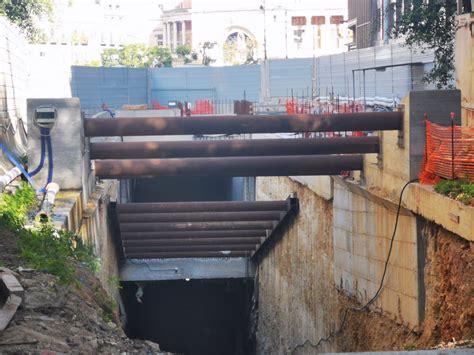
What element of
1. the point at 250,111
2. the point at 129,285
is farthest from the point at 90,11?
the point at 129,285

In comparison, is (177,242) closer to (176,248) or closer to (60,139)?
(176,248)

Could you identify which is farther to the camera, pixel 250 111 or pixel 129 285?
pixel 250 111

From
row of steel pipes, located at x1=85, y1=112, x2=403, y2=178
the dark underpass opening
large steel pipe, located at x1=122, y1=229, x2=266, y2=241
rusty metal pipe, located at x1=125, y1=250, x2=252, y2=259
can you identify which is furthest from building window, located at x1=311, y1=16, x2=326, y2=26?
row of steel pipes, located at x1=85, y1=112, x2=403, y2=178

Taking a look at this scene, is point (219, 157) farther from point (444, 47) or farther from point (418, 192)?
point (444, 47)

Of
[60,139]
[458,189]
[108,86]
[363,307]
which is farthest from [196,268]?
[108,86]

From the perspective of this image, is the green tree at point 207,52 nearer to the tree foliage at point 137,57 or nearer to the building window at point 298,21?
the tree foliage at point 137,57

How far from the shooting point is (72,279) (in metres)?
11.1

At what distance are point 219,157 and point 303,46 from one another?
Result: 96955 millimetres

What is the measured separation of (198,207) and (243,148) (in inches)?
343

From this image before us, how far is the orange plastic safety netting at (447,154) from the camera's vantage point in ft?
46.8

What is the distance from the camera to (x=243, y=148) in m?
18.2

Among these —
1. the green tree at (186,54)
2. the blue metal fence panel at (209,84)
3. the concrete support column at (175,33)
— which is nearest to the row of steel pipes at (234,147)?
the blue metal fence panel at (209,84)

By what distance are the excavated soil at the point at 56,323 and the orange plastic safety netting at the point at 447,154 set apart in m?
5.47

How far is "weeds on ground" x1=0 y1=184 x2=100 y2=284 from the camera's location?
1117 centimetres
